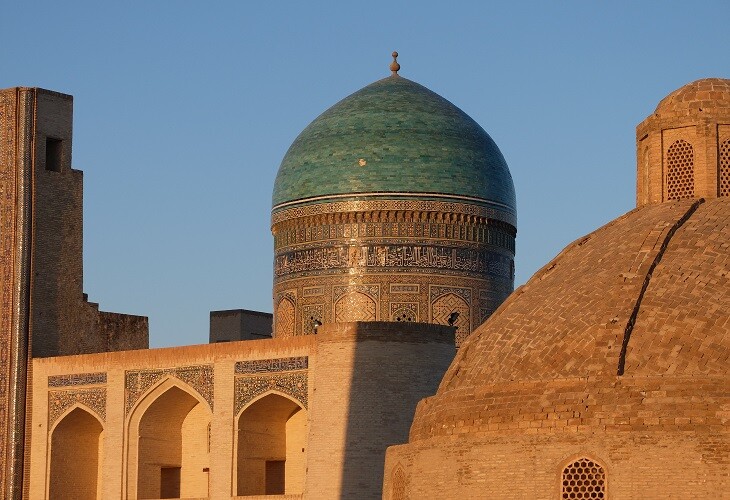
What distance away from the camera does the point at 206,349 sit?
872 inches

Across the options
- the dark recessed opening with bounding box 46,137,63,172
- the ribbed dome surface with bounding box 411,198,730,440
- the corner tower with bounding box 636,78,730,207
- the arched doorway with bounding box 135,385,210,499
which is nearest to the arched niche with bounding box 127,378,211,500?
the arched doorway with bounding box 135,385,210,499

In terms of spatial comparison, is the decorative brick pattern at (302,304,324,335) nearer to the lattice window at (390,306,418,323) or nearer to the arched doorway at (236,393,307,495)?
the lattice window at (390,306,418,323)

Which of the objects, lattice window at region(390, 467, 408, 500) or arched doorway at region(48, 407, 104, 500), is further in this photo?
arched doorway at region(48, 407, 104, 500)

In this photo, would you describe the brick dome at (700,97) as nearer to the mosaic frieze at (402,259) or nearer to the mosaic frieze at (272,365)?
the mosaic frieze at (272,365)

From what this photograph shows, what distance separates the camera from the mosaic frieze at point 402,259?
2464 cm

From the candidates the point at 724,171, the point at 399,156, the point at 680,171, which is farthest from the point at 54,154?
the point at 724,171

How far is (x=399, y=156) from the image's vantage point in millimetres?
25125

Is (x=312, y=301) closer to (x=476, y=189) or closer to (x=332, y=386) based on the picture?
(x=476, y=189)

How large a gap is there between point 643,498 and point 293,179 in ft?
48.7

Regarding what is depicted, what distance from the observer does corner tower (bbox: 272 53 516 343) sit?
2455cm

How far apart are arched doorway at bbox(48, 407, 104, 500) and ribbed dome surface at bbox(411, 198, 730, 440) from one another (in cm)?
1123

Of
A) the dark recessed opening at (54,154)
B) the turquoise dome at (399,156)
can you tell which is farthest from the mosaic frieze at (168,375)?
the turquoise dome at (399,156)

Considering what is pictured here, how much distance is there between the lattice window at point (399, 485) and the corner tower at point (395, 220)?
10352 mm

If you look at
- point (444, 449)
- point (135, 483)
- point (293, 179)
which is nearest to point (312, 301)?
point (293, 179)
